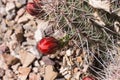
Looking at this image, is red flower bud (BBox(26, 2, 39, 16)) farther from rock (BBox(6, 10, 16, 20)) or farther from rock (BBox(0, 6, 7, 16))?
rock (BBox(0, 6, 7, 16))

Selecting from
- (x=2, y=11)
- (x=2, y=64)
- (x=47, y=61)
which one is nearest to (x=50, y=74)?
(x=47, y=61)

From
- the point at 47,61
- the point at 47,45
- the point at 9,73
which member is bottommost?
the point at 9,73

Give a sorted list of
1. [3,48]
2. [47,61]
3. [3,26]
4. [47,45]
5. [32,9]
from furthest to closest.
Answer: [3,26], [3,48], [32,9], [47,61], [47,45]

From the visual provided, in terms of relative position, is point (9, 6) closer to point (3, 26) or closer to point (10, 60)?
point (3, 26)

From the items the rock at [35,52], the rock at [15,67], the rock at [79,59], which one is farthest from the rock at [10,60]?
the rock at [79,59]

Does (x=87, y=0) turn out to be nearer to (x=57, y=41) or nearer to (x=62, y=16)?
(x=62, y=16)

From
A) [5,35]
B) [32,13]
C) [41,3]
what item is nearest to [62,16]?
[41,3]
